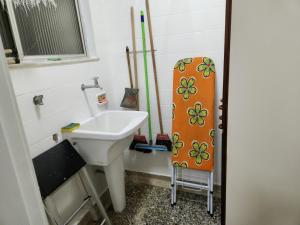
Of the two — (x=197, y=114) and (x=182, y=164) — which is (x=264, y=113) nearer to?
(x=197, y=114)

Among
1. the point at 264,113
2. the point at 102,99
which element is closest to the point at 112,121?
the point at 102,99

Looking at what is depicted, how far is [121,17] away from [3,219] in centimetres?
177

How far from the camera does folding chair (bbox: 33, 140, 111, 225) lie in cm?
121

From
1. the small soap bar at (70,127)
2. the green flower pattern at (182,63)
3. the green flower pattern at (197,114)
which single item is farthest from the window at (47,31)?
the green flower pattern at (197,114)

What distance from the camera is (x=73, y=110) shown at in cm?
162

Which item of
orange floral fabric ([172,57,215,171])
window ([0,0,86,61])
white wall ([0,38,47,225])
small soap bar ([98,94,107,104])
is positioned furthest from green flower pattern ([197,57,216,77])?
white wall ([0,38,47,225])

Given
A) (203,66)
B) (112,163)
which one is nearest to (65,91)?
(112,163)

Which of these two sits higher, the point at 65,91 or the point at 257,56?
the point at 257,56

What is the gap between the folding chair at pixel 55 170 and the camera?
1.21 metres

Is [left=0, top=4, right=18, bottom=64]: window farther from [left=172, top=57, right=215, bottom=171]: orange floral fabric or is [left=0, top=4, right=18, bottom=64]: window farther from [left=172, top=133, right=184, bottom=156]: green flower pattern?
[left=172, top=133, right=184, bottom=156]: green flower pattern

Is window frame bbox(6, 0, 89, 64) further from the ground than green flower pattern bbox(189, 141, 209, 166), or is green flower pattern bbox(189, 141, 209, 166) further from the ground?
window frame bbox(6, 0, 89, 64)

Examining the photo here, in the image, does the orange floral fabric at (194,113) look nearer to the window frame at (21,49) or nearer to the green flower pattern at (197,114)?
the green flower pattern at (197,114)

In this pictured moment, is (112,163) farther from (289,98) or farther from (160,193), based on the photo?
(289,98)

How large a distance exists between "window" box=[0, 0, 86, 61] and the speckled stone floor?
1.43 m
